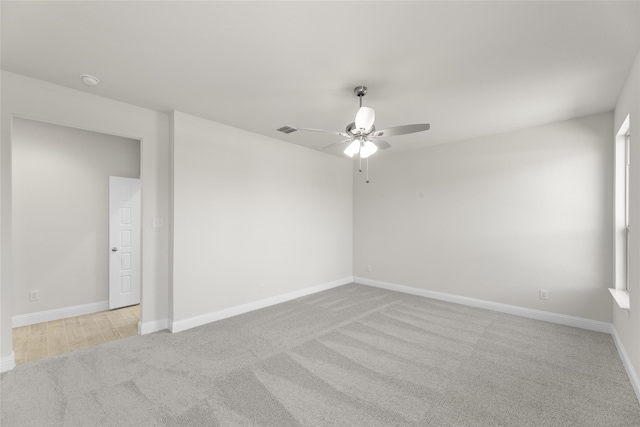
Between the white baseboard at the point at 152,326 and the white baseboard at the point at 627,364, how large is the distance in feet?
14.9

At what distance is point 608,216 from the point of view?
3443mm

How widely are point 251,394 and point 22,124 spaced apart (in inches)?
173

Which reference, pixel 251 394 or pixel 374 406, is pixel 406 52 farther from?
pixel 251 394

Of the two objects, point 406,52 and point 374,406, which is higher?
point 406,52

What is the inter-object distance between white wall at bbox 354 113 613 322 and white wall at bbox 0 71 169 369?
3.75 m

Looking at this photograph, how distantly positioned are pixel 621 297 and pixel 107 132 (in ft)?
18.8

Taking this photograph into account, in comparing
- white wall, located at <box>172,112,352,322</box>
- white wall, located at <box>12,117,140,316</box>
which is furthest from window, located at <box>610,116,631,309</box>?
white wall, located at <box>12,117,140,316</box>

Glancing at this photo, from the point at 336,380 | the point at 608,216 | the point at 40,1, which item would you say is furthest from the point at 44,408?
the point at 608,216

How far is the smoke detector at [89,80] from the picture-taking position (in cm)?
260

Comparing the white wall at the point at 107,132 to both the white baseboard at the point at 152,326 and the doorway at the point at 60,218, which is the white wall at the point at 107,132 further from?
the doorway at the point at 60,218

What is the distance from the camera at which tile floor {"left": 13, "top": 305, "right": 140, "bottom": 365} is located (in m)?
2.96

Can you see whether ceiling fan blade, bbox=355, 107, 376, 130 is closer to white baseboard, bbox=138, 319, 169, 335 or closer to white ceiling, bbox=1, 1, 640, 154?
white ceiling, bbox=1, 1, 640, 154

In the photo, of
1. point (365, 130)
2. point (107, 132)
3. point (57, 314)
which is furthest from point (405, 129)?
point (57, 314)

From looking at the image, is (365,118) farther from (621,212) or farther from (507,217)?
(621,212)
